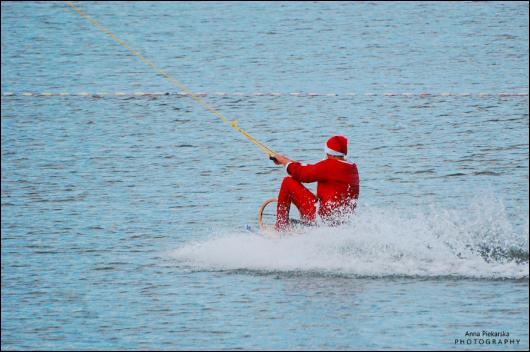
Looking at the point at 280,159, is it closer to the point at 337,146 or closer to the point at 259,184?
the point at 337,146

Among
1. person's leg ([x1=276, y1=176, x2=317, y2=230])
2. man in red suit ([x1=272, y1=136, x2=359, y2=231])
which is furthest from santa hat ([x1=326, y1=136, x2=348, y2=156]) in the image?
person's leg ([x1=276, y1=176, x2=317, y2=230])

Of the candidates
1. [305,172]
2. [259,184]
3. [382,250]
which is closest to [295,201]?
[305,172]

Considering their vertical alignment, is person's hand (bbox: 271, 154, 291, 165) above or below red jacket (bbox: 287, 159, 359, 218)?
above

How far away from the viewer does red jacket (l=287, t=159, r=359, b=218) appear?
50.8 feet

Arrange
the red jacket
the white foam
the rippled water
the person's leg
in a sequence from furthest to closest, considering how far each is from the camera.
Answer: the person's leg, the red jacket, the white foam, the rippled water

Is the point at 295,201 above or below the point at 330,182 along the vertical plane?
below

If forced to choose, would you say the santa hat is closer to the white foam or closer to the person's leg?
the person's leg

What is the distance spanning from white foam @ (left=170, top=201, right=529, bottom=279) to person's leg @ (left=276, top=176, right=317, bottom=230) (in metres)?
0.20

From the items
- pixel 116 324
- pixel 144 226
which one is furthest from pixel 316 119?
pixel 116 324

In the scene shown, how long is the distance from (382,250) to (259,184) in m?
4.87

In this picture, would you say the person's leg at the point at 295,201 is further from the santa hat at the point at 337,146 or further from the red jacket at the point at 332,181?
the santa hat at the point at 337,146

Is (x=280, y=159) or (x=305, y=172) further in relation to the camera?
(x=280, y=159)

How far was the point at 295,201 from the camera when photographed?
52.0ft

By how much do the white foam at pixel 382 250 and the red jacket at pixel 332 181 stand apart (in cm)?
23
